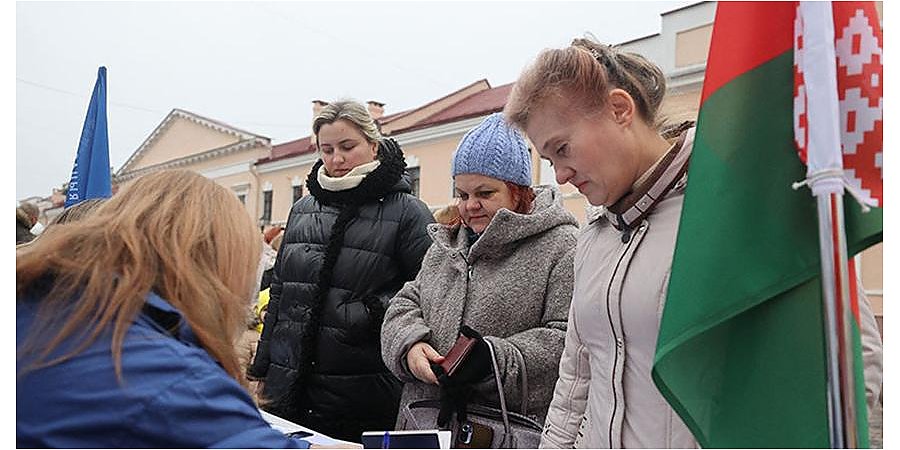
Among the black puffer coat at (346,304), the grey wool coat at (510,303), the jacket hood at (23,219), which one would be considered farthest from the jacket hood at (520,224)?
the jacket hood at (23,219)

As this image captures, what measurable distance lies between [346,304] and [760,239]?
1626 mm

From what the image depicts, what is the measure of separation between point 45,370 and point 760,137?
98 centimetres

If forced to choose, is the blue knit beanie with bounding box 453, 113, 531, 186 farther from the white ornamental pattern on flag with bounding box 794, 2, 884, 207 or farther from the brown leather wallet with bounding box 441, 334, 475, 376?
the white ornamental pattern on flag with bounding box 794, 2, 884, 207

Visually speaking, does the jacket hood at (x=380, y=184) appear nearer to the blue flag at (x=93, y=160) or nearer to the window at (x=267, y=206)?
the blue flag at (x=93, y=160)

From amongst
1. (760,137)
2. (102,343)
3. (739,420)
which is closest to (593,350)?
(739,420)

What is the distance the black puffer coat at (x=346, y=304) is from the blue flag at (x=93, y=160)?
137 centimetres

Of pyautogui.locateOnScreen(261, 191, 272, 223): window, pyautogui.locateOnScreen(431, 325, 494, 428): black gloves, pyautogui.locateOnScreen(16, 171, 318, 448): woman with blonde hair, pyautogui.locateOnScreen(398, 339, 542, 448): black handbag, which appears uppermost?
pyautogui.locateOnScreen(261, 191, 272, 223): window

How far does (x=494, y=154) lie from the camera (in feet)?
7.18

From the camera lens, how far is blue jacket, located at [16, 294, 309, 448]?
3.26ft

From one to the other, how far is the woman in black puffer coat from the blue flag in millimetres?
1307

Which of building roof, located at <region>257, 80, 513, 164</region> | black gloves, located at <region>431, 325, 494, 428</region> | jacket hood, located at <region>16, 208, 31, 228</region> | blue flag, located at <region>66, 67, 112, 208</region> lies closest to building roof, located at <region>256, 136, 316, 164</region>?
building roof, located at <region>257, 80, 513, 164</region>

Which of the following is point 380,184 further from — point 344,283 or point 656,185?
point 656,185

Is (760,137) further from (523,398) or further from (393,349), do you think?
(393,349)

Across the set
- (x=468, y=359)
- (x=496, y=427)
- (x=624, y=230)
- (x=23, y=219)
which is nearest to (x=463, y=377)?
(x=468, y=359)
